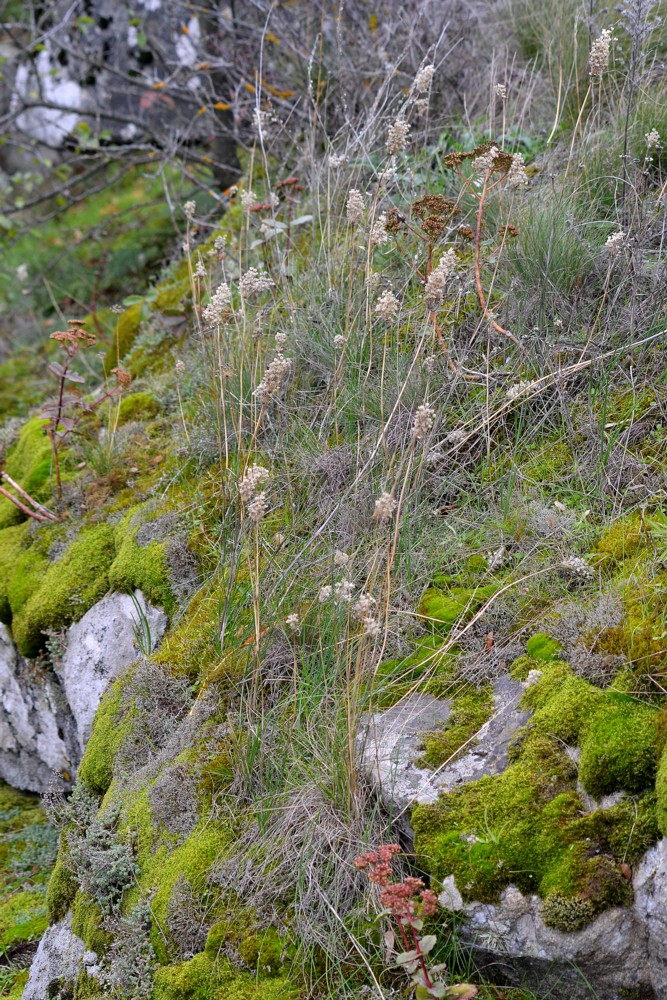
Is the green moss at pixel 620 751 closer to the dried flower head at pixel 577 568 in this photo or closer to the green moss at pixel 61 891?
the dried flower head at pixel 577 568

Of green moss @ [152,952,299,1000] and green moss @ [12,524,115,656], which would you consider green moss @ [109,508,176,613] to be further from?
green moss @ [152,952,299,1000]

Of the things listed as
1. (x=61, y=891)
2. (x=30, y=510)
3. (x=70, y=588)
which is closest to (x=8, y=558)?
(x=30, y=510)

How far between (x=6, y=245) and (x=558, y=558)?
21.4 feet

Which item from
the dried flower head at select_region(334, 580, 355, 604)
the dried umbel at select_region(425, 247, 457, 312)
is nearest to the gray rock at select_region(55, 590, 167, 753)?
the dried flower head at select_region(334, 580, 355, 604)

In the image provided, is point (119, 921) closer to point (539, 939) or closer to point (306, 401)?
point (539, 939)

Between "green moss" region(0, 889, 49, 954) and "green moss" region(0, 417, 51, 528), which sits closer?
"green moss" region(0, 889, 49, 954)

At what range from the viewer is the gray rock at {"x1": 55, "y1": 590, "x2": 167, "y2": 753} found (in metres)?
3.38

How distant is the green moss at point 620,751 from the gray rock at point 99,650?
176 centimetres

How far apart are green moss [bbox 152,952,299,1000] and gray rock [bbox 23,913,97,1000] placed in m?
0.37

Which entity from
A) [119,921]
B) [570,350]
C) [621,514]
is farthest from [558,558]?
[119,921]

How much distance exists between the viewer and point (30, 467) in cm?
455

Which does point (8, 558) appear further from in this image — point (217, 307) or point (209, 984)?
point (209, 984)

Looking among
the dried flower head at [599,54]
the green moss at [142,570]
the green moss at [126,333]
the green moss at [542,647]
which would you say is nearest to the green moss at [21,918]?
the green moss at [142,570]

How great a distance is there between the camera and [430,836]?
218cm
